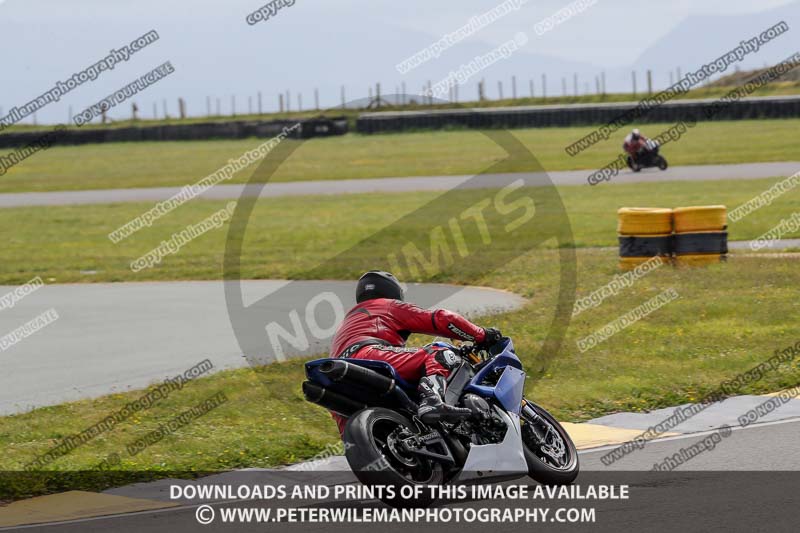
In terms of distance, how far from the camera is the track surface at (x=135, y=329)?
40.9 ft

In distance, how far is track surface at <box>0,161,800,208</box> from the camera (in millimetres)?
33969

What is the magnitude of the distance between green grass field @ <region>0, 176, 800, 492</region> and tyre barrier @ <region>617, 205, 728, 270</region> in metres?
0.39

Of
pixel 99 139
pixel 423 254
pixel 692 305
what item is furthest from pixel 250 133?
pixel 692 305

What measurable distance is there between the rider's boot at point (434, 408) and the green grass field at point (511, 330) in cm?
203

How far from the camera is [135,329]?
52.0 feet

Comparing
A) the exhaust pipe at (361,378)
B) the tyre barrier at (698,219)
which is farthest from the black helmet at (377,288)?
the tyre barrier at (698,219)

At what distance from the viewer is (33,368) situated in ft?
43.9

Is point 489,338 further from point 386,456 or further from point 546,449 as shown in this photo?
point 386,456

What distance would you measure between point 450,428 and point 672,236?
11748mm

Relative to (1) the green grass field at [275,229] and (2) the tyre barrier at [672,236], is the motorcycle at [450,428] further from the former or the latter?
(1) the green grass field at [275,229]

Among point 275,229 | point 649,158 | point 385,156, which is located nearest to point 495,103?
point 385,156

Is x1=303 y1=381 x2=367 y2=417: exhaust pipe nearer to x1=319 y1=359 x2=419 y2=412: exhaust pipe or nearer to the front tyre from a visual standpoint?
x1=319 y1=359 x2=419 y2=412: exhaust pipe

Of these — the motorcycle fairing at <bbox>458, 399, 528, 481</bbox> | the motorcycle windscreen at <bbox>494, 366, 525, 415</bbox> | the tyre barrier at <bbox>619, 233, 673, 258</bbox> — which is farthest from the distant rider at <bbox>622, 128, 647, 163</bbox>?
the motorcycle fairing at <bbox>458, 399, 528, 481</bbox>

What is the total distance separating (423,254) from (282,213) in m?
8.37
